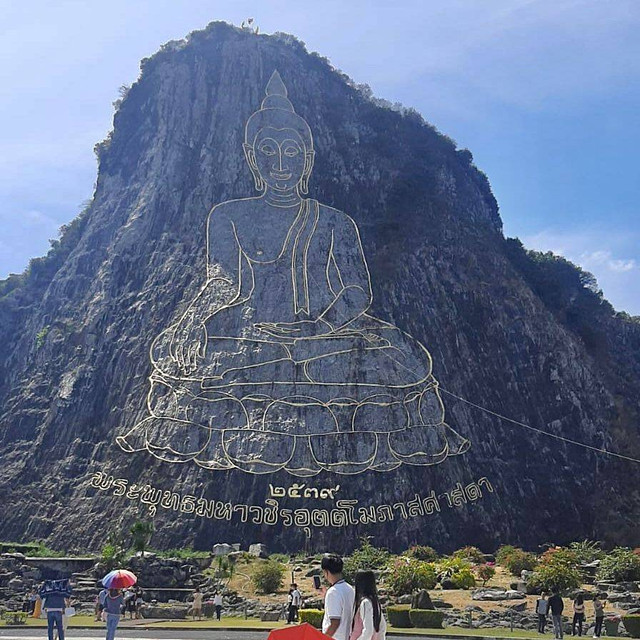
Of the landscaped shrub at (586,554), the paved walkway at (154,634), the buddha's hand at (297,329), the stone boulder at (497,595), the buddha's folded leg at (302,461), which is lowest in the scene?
the paved walkway at (154,634)

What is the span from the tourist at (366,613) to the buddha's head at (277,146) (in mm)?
28098

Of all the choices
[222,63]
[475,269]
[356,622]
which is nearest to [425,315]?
[475,269]

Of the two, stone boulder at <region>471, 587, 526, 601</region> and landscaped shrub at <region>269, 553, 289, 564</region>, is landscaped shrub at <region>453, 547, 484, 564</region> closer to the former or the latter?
stone boulder at <region>471, 587, 526, 601</region>

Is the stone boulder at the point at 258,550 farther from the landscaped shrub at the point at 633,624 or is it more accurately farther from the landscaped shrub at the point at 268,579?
the landscaped shrub at the point at 633,624

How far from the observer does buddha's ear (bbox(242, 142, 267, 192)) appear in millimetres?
33031

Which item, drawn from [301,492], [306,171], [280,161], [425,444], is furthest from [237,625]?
[306,171]

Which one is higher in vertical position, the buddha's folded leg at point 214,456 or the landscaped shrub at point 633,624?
the buddha's folded leg at point 214,456

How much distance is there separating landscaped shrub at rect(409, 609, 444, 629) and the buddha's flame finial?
26.3 meters

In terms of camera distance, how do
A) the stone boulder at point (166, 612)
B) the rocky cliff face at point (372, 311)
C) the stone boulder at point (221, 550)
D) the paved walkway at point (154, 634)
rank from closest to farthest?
the paved walkway at point (154, 634) → the stone boulder at point (166, 612) → the stone boulder at point (221, 550) → the rocky cliff face at point (372, 311)

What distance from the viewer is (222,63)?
39.8 metres

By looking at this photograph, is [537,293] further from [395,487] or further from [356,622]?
[356,622]

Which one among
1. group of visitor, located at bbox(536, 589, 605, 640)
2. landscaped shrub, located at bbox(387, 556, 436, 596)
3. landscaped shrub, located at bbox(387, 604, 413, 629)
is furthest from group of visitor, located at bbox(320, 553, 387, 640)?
landscaped shrub, located at bbox(387, 556, 436, 596)

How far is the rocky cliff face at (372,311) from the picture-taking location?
27.6 meters

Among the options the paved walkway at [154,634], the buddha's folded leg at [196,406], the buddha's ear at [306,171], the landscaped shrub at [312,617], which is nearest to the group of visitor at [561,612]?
the paved walkway at [154,634]
